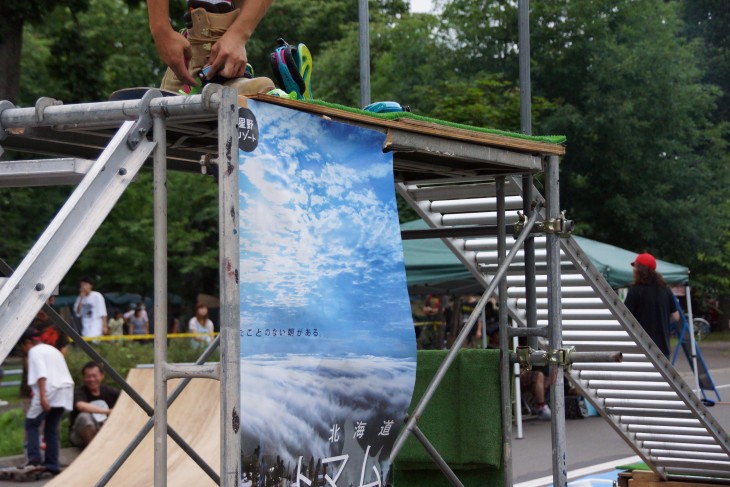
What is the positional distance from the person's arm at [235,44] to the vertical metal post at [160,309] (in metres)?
0.98

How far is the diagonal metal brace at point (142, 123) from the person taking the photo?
4.28 meters

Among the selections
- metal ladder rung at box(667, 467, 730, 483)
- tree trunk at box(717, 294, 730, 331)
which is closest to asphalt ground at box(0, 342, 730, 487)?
metal ladder rung at box(667, 467, 730, 483)

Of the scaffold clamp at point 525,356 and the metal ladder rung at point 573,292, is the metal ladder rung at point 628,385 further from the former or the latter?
the scaffold clamp at point 525,356

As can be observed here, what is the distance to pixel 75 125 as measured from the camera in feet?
15.0

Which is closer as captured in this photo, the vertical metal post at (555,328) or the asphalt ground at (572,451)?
the vertical metal post at (555,328)

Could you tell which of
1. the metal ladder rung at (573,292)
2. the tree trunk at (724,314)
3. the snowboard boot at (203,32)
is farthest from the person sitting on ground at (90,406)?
the tree trunk at (724,314)

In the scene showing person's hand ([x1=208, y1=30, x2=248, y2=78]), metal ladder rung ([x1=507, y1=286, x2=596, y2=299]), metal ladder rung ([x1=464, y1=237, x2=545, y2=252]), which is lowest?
metal ladder rung ([x1=507, y1=286, x2=596, y2=299])

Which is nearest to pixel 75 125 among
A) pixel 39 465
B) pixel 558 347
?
pixel 558 347

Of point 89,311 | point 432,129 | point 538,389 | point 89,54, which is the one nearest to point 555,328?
point 432,129

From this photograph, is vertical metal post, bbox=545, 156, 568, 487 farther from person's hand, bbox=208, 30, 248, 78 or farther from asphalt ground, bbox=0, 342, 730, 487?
asphalt ground, bbox=0, 342, 730, 487

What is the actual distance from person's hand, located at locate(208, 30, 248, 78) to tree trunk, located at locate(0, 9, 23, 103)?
44.4 ft

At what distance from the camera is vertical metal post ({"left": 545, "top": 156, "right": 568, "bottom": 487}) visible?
21.4 feet

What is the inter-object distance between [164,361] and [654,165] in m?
30.6

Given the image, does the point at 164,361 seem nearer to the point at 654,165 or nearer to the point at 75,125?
the point at 75,125
